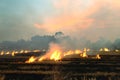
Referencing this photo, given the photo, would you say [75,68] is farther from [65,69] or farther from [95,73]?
[95,73]

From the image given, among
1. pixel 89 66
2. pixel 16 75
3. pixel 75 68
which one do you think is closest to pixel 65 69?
pixel 75 68

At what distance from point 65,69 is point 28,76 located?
10203mm

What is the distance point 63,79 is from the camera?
5934 cm

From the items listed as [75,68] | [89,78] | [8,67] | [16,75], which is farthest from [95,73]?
[8,67]

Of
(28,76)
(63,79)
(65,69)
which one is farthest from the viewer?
(65,69)

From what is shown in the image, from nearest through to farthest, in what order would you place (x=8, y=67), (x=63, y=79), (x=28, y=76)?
1. (x=63, y=79)
2. (x=28, y=76)
3. (x=8, y=67)

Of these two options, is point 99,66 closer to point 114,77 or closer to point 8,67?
point 114,77

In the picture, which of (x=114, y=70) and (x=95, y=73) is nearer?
(x=95, y=73)

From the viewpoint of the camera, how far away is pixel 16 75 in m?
63.7

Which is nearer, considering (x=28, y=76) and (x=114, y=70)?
(x=28, y=76)

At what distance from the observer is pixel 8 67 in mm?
72500

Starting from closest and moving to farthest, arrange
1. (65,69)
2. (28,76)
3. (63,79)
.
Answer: (63,79) < (28,76) < (65,69)

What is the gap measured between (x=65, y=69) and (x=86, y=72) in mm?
6126

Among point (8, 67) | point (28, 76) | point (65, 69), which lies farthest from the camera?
point (8, 67)
